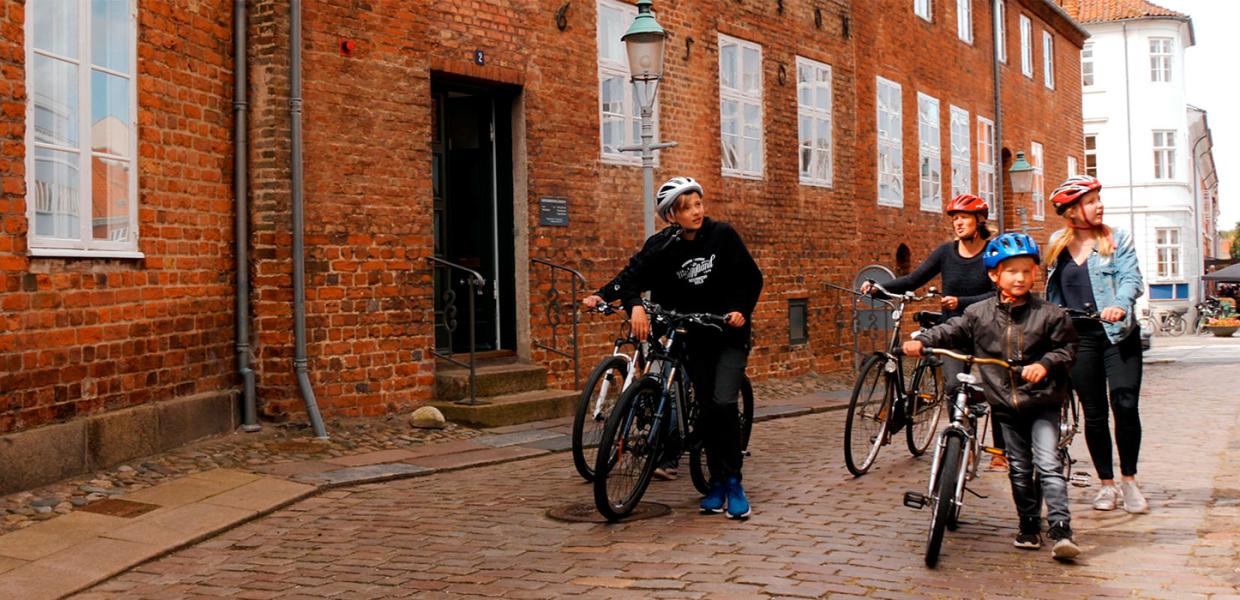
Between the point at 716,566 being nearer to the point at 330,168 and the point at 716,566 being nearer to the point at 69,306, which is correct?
the point at 69,306

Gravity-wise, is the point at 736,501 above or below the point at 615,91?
below

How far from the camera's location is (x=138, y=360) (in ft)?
26.8

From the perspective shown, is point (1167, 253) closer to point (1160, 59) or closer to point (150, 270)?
point (1160, 59)

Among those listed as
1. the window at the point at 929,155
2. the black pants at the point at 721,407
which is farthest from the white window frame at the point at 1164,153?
the black pants at the point at 721,407

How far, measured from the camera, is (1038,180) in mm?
28109

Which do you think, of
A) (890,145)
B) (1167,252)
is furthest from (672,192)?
(1167,252)

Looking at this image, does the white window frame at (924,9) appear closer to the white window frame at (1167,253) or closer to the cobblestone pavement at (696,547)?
the cobblestone pavement at (696,547)

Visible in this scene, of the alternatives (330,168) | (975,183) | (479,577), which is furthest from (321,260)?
(975,183)

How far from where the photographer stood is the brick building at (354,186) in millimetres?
7441

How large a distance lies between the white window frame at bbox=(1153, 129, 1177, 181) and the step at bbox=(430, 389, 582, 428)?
4084 cm

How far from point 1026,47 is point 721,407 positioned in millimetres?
23559

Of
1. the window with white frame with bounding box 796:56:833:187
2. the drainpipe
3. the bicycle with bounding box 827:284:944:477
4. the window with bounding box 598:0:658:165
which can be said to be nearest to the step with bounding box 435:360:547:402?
the drainpipe

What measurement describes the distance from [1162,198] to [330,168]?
141 feet

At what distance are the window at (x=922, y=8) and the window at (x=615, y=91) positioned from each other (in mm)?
8829
